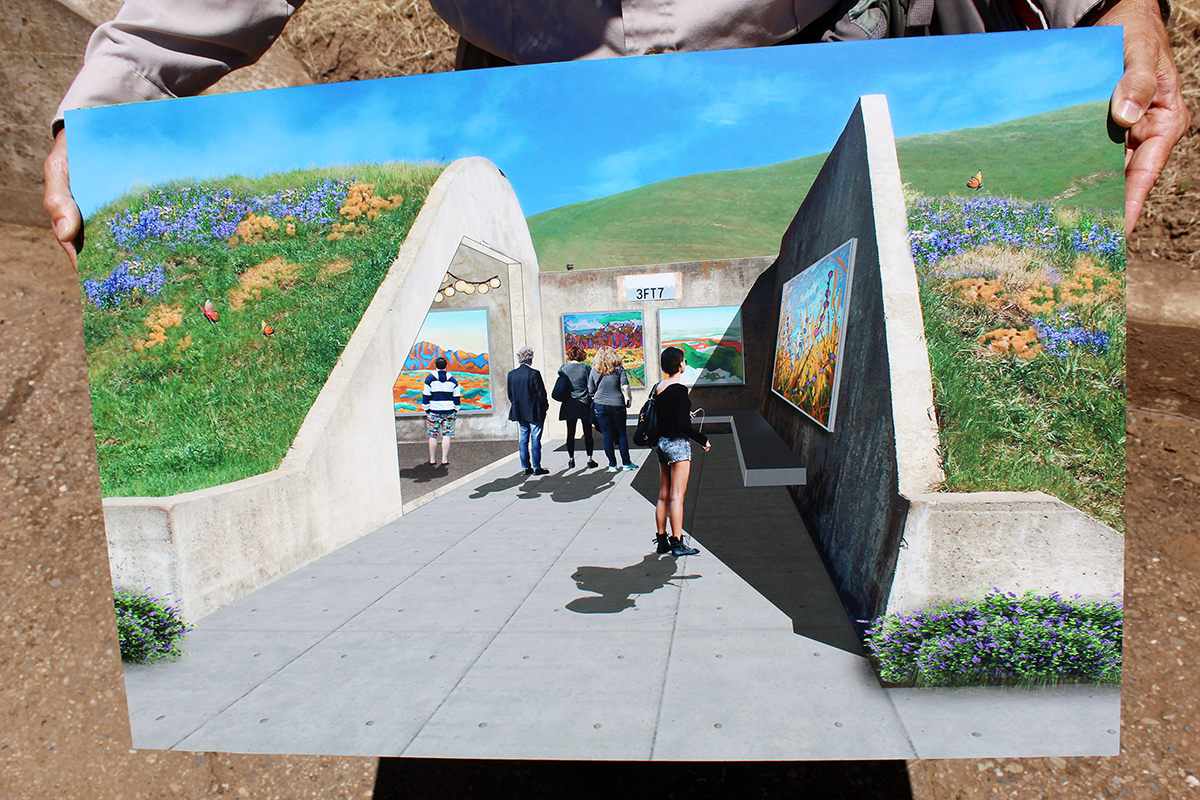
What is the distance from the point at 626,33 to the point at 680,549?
1766 millimetres

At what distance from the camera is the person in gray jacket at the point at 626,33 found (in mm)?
2047

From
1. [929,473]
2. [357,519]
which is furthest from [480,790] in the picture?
[929,473]

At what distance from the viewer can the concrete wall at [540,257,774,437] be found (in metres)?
2.24

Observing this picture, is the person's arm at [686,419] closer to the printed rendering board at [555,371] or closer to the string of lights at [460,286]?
the printed rendering board at [555,371]

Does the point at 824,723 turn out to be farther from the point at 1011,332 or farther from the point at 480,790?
the point at 480,790

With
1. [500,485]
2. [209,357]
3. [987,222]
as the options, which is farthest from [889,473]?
[209,357]

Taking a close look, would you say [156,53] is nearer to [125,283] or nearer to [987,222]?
[125,283]

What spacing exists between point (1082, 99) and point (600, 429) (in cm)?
179

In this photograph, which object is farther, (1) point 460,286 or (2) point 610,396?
(1) point 460,286

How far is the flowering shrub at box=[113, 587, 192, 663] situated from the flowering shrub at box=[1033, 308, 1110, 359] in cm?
301

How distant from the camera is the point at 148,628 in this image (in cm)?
228

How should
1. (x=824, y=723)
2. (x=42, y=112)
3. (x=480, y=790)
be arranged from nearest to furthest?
(x=824, y=723)
(x=480, y=790)
(x=42, y=112)

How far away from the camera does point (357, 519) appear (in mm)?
2471

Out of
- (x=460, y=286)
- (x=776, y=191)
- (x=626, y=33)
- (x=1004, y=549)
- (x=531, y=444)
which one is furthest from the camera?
(x=460, y=286)
